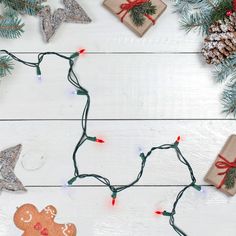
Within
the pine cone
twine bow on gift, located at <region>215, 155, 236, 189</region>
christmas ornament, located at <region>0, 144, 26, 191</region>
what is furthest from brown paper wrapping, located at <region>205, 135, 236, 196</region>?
christmas ornament, located at <region>0, 144, 26, 191</region>

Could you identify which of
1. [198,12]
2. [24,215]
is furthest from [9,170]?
[198,12]

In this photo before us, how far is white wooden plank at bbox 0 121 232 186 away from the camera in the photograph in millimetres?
1032

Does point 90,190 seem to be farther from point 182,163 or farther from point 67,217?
point 182,163

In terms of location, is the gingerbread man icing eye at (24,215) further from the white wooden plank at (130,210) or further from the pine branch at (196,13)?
the pine branch at (196,13)

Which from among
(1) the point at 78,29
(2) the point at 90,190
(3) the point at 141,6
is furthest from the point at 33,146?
(3) the point at 141,6

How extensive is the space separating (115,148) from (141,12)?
0.32 metres

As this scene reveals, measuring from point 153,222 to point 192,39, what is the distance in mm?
440

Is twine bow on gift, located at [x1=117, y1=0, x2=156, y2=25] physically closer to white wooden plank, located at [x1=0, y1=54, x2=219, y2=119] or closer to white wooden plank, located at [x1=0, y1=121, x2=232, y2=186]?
white wooden plank, located at [x1=0, y1=54, x2=219, y2=119]

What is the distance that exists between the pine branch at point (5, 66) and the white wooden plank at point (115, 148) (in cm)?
12

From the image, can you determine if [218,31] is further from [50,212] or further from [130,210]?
[50,212]

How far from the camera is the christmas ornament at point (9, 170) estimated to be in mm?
1009

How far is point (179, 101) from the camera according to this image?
3.48 ft

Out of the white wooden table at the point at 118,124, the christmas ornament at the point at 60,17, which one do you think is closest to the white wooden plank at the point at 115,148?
the white wooden table at the point at 118,124

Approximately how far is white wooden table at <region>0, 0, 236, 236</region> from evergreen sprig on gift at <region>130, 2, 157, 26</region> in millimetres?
38
